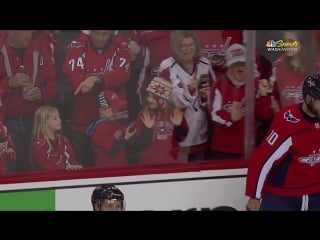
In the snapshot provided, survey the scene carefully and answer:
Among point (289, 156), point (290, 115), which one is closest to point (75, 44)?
point (290, 115)

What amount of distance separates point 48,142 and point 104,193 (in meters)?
0.45

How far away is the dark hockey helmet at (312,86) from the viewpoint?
4531 millimetres

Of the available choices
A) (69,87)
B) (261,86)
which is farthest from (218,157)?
(69,87)

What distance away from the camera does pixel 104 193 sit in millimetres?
4371

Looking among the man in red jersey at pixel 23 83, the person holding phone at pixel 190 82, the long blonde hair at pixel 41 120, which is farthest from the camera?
the person holding phone at pixel 190 82

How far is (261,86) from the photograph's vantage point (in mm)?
4656

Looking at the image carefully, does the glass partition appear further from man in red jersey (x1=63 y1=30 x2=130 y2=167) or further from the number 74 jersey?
the number 74 jersey

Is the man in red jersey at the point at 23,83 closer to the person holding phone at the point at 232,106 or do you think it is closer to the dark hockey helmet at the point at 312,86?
the person holding phone at the point at 232,106

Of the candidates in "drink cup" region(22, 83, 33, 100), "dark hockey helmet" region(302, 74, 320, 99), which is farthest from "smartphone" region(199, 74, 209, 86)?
"drink cup" region(22, 83, 33, 100)

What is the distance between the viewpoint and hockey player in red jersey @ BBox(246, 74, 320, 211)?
454 cm

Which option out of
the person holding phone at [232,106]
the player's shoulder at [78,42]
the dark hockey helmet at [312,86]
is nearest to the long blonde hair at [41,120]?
the player's shoulder at [78,42]

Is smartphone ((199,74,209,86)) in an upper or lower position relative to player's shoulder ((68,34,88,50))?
lower

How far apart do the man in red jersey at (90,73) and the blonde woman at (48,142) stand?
78 millimetres

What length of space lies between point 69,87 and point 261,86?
1205mm
